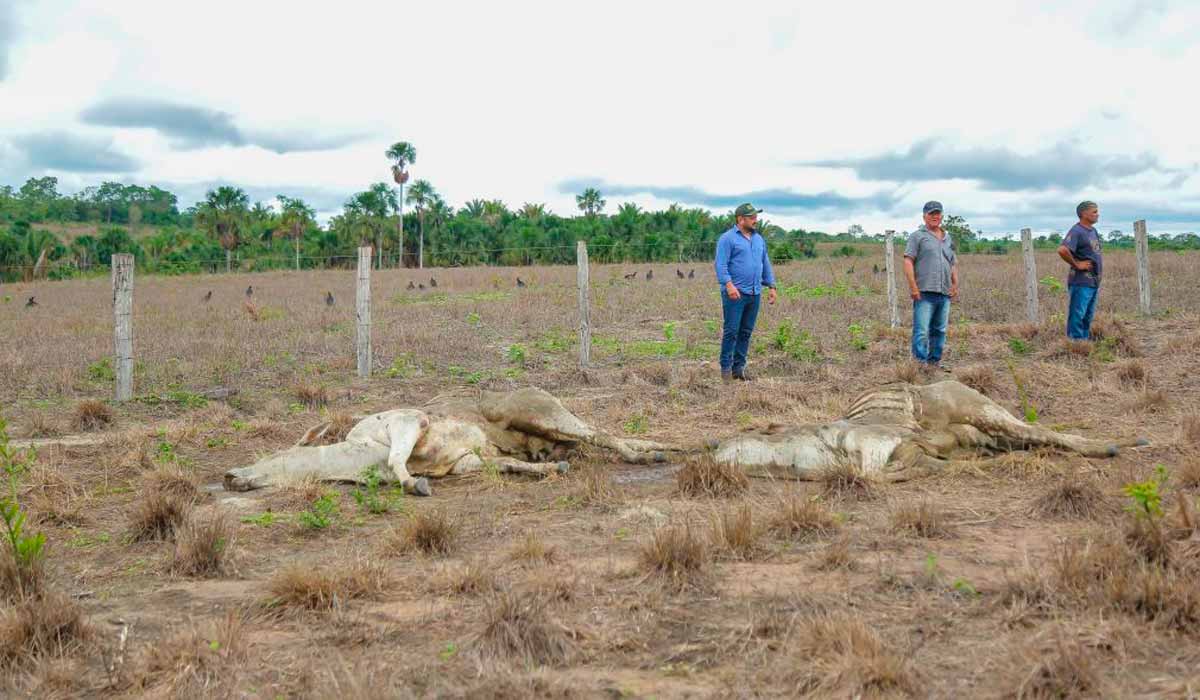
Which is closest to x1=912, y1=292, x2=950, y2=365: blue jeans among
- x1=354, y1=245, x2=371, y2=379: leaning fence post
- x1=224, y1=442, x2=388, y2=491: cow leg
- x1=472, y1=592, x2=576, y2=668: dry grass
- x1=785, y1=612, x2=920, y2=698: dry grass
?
x1=224, y1=442, x2=388, y2=491: cow leg

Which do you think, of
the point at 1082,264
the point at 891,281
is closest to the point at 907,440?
the point at 1082,264

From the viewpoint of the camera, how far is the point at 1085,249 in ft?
35.2

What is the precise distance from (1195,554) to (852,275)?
21.2 m

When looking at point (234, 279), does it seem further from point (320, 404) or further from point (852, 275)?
point (320, 404)

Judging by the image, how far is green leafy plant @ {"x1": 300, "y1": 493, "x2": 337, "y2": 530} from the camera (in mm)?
5227

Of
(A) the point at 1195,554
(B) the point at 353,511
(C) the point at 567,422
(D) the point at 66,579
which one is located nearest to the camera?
(A) the point at 1195,554

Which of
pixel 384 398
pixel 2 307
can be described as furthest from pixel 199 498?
pixel 2 307

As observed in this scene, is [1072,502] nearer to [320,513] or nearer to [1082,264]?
[320,513]

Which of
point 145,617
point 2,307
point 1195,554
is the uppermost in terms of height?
point 2,307

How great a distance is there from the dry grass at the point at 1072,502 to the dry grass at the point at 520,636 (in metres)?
2.83

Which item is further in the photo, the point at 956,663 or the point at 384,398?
the point at 384,398

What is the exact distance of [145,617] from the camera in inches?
158

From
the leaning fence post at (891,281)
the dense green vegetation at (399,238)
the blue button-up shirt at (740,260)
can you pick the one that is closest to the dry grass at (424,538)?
the blue button-up shirt at (740,260)

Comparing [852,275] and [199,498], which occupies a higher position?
[852,275]
